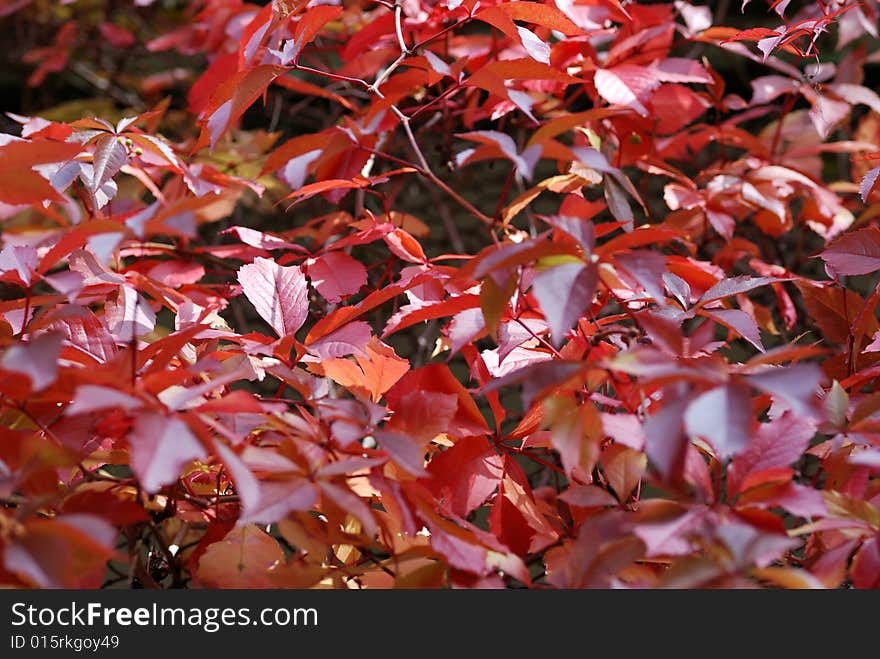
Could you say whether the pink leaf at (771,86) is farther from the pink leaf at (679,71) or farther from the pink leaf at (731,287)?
the pink leaf at (731,287)

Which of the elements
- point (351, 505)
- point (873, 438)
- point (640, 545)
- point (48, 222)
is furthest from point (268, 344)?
point (48, 222)

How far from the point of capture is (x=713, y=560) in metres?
0.47

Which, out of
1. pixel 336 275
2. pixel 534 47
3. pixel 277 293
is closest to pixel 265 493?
pixel 277 293

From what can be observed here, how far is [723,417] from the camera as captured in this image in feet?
1.45

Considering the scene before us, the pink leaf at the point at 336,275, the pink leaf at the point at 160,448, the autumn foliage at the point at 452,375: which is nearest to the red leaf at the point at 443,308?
the autumn foliage at the point at 452,375

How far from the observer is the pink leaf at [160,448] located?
0.44 metres

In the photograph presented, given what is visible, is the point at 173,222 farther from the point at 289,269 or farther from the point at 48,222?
the point at 48,222

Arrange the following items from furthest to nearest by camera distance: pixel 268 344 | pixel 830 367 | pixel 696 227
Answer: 1. pixel 696 227
2. pixel 830 367
3. pixel 268 344

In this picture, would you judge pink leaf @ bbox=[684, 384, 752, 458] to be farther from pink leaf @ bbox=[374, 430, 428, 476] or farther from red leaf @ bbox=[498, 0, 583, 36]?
red leaf @ bbox=[498, 0, 583, 36]

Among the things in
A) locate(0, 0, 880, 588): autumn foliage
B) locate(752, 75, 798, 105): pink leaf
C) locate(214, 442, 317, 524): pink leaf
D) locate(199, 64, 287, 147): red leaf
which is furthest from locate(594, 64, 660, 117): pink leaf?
locate(214, 442, 317, 524): pink leaf

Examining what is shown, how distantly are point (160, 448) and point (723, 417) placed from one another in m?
0.29

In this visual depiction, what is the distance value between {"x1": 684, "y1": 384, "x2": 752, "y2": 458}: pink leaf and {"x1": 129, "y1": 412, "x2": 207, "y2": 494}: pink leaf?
0.84 feet

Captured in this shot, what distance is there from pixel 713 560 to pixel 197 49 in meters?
1.36

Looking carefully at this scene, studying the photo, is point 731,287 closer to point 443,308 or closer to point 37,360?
point 443,308
